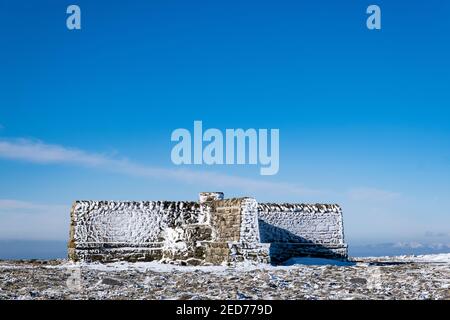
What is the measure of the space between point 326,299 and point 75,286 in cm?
722

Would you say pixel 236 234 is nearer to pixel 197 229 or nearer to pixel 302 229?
pixel 197 229

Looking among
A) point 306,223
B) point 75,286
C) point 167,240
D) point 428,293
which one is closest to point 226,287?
point 75,286

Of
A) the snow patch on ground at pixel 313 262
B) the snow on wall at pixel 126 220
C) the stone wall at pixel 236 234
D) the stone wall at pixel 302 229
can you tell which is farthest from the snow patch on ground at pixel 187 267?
the snow on wall at pixel 126 220

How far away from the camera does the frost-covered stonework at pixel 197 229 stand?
25.2m

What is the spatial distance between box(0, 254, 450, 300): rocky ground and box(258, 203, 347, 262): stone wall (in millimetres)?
4991

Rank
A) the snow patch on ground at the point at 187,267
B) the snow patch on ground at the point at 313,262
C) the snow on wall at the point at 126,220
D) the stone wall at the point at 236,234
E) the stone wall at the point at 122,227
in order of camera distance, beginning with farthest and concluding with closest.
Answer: the snow on wall at the point at 126,220, the stone wall at the point at 122,227, the snow patch on ground at the point at 313,262, the stone wall at the point at 236,234, the snow patch on ground at the point at 187,267

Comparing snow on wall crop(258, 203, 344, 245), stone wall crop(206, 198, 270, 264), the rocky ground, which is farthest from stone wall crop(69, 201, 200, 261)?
the rocky ground

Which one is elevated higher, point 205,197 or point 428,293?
point 205,197

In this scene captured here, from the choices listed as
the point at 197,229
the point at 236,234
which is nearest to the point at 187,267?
the point at 236,234

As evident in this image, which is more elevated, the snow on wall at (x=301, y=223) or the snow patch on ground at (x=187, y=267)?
the snow on wall at (x=301, y=223)

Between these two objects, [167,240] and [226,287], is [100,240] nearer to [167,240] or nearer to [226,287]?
[167,240]

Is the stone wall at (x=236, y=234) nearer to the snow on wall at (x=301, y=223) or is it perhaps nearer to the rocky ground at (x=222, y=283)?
the rocky ground at (x=222, y=283)

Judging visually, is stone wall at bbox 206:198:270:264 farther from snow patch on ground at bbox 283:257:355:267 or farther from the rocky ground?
snow patch on ground at bbox 283:257:355:267
